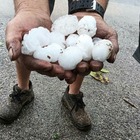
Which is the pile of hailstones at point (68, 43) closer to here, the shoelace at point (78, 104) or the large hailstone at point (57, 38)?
the large hailstone at point (57, 38)

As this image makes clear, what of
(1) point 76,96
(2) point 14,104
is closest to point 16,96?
(2) point 14,104

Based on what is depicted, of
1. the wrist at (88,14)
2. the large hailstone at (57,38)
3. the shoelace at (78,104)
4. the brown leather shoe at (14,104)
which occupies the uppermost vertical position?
the wrist at (88,14)

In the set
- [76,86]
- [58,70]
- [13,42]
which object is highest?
[13,42]

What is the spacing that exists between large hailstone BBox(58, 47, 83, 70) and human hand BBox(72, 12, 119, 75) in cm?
3

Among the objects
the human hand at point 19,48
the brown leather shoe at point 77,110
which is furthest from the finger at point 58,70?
the brown leather shoe at point 77,110

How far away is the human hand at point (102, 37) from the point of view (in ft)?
5.20

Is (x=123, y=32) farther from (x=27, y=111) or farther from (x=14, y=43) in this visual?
(x=14, y=43)

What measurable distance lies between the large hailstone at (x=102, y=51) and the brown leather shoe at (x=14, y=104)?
761mm

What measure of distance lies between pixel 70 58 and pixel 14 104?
2.48 feet

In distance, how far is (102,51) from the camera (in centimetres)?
159

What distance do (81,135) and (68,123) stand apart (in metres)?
0.14

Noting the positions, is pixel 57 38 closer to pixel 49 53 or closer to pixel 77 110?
pixel 49 53

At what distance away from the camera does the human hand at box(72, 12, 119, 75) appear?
1585 mm

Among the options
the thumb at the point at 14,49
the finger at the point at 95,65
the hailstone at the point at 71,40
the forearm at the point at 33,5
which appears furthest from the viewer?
the forearm at the point at 33,5
